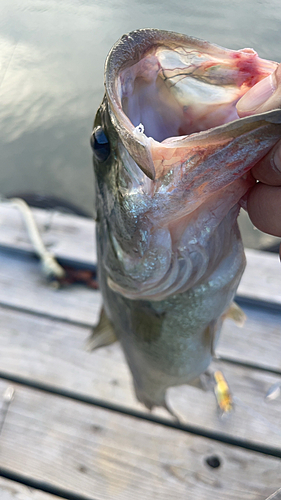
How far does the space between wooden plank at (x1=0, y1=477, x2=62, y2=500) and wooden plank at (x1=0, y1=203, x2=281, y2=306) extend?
0.85 m

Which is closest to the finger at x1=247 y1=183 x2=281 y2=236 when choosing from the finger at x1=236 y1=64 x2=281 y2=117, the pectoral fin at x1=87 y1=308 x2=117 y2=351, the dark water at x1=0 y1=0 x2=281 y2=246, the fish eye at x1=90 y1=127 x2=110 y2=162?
the finger at x1=236 y1=64 x2=281 y2=117

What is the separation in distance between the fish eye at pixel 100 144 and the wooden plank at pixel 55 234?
96 centimetres

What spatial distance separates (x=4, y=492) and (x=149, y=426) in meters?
0.50

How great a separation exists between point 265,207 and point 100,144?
0.96 feet

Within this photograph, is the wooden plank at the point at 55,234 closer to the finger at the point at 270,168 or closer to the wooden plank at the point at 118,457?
the wooden plank at the point at 118,457

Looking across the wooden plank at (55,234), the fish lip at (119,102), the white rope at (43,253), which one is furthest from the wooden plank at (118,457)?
the fish lip at (119,102)

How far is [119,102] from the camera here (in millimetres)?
465

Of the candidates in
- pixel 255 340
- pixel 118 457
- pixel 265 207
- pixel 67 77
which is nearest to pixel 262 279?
pixel 255 340

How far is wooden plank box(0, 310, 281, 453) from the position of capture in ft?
3.78

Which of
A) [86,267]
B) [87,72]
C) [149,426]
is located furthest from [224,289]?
[87,72]

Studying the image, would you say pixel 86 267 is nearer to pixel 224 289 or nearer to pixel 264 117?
pixel 224 289

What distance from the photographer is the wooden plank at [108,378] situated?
1152 mm

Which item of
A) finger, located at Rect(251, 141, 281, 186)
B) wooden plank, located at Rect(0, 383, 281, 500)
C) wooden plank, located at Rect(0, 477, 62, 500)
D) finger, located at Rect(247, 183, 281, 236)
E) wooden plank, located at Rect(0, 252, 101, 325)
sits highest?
finger, located at Rect(251, 141, 281, 186)

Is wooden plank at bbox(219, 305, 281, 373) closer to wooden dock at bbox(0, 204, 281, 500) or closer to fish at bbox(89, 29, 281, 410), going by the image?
wooden dock at bbox(0, 204, 281, 500)
